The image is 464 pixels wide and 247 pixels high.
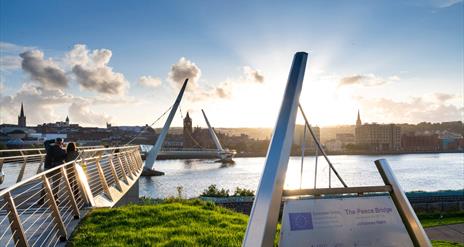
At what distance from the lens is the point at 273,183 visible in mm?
2988

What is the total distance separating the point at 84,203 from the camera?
7.23m

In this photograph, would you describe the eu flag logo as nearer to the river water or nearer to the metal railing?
the metal railing

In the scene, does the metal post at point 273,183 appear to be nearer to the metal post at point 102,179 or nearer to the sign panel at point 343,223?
the sign panel at point 343,223

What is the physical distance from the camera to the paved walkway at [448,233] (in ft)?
37.3

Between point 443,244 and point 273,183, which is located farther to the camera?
point 443,244

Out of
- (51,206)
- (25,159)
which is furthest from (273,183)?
(25,159)

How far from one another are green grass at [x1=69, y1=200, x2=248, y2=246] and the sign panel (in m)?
2.68

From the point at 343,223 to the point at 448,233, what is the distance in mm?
10661

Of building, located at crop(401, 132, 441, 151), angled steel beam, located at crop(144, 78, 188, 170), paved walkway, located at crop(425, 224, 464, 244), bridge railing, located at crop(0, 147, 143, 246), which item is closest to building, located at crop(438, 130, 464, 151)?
building, located at crop(401, 132, 441, 151)

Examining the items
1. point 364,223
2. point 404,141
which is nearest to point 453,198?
point 364,223

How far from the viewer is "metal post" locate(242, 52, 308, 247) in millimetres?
2891

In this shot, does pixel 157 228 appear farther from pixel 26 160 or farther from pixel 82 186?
pixel 26 160

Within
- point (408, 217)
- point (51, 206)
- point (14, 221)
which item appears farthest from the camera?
point (51, 206)

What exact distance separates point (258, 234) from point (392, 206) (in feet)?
3.91
